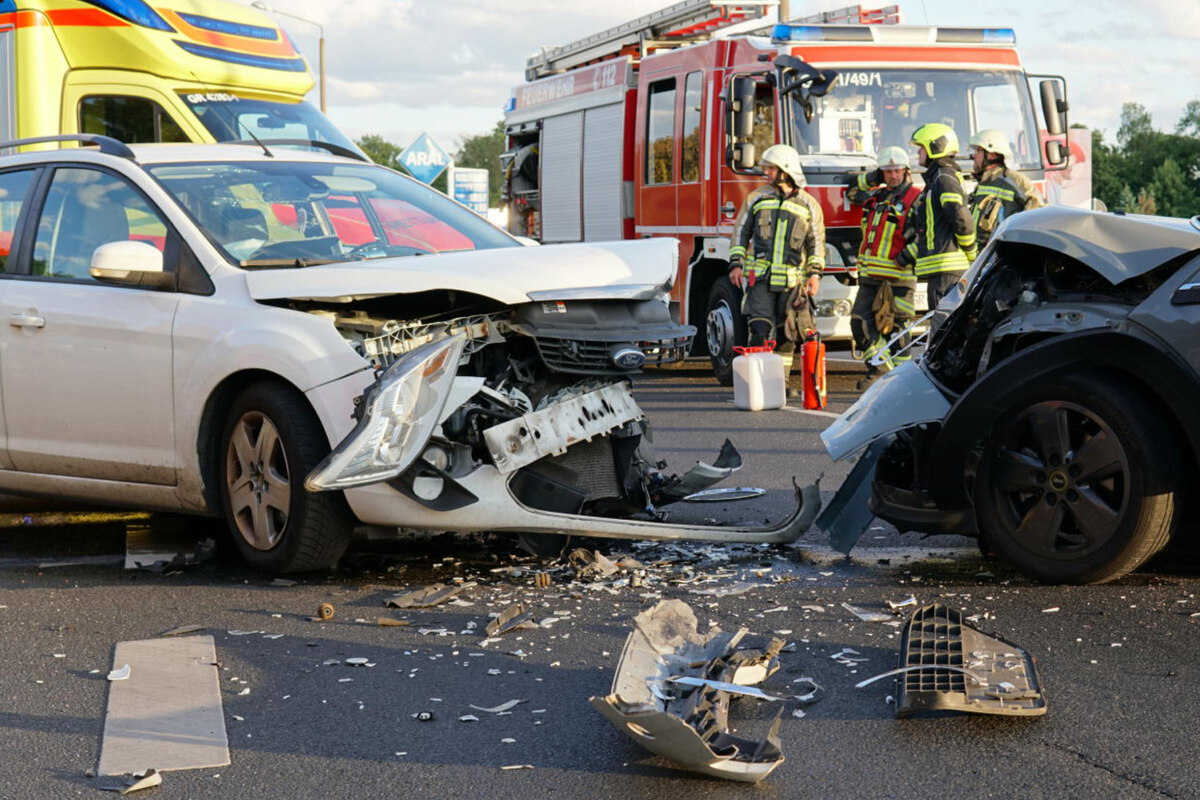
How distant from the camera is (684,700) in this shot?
4004mm

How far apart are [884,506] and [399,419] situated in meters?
1.81

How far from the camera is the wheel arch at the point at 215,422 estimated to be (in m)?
5.81

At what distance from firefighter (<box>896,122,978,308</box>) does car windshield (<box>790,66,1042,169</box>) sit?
0.98 meters

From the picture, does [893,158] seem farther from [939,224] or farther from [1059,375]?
[1059,375]

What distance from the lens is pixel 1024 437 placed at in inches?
209

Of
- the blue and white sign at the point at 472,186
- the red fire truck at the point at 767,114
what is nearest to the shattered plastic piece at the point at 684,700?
the red fire truck at the point at 767,114

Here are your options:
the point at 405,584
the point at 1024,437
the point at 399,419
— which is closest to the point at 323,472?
the point at 399,419

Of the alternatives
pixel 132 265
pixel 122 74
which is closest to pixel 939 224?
pixel 122 74

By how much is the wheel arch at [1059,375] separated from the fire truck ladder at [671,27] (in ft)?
34.5

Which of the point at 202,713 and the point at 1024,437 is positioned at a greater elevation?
the point at 1024,437

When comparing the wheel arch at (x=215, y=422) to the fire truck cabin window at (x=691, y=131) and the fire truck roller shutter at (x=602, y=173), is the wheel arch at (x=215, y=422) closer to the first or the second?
the fire truck cabin window at (x=691, y=131)

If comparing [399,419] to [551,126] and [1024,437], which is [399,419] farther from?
[551,126]

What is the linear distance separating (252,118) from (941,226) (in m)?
5.67

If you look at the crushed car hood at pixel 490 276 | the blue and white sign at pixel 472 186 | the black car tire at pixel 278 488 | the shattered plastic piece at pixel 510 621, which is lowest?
the shattered plastic piece at pixel 510 621
